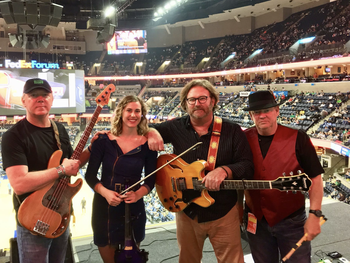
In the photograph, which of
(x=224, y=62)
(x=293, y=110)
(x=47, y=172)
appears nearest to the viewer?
(x=47, y=172)

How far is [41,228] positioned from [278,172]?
5.53 feet

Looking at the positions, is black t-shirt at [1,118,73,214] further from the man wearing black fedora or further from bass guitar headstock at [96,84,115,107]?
the man wearing black fedora

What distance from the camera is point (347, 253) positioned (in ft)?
9.91

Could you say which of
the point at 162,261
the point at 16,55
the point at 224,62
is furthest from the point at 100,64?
the point at 162,261

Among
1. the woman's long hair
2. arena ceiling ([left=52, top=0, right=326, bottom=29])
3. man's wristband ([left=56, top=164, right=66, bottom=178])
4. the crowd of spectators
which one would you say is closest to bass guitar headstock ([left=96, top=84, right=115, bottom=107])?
the woman's long hair

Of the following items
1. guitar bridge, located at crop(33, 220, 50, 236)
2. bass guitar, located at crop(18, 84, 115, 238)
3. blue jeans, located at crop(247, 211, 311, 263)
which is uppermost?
bass guitar, located at crop(18, 84, 115, 238)

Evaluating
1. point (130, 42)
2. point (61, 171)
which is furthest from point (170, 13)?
point (61, 171)

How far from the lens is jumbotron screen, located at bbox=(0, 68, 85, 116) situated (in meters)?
12.1

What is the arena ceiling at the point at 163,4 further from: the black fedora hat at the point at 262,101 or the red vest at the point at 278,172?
the red vest at the point at 278,172

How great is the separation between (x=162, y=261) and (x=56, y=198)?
144 cm

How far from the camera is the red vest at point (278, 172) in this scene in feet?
6.63

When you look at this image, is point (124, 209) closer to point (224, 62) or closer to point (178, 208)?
point (178, 208)

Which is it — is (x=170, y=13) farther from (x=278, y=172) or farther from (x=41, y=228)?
(x=41, y=228)

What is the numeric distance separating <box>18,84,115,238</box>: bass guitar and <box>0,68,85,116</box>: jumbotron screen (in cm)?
1146
